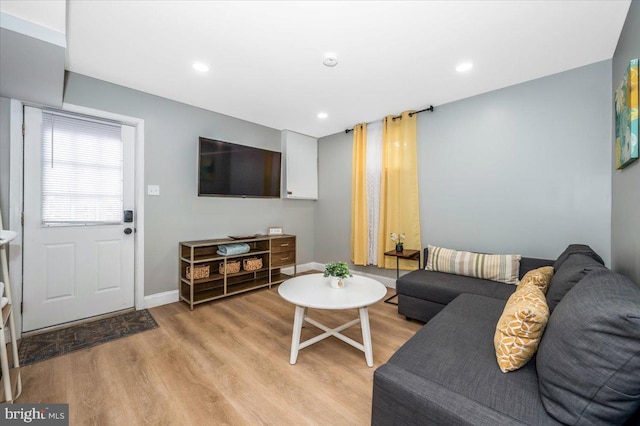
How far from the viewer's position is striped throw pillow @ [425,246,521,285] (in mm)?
2535

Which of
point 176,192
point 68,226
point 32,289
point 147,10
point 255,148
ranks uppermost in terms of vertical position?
point 147,10

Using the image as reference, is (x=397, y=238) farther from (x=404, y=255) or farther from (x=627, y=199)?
(x=627, y=199)

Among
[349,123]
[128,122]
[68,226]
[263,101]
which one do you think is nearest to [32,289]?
[68,226]

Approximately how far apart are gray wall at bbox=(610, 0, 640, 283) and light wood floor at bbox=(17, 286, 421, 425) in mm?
1611

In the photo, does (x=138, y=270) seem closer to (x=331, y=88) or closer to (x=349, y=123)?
(x=331, y=88)

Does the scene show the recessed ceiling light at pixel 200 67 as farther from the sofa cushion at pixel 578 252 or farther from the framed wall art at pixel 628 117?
the sofa cushion at pixel 578 252

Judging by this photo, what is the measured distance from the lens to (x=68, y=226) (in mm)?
2533

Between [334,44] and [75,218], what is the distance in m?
2.95

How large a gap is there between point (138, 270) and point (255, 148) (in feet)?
7.06

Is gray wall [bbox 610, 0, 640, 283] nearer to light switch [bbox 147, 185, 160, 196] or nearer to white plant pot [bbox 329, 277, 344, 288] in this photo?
white plant pot [bbox 329, 277, 344, 288]

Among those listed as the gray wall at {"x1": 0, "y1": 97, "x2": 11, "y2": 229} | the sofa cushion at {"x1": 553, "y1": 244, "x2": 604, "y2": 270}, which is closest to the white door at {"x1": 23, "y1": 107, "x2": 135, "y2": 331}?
the gray wall at {"x1": 0, "y1": 97, "x2": 11, "y2": 229}

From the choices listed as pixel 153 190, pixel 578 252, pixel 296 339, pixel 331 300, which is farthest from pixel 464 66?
pixel 153 190

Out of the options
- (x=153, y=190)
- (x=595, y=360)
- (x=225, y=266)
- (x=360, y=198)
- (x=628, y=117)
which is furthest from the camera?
(x=360, y=198)

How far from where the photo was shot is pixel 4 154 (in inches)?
86.9
